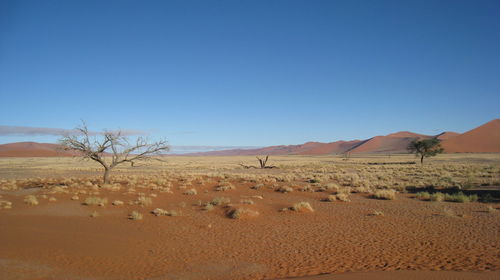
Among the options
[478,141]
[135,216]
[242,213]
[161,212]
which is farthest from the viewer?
[478,141]

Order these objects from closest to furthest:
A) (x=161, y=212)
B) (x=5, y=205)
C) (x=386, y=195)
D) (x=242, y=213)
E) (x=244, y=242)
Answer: (x=244, y=242) < (x=242, y=213) < (x=161, y=212) < (x=5, y=205) < (x=386, y=195)

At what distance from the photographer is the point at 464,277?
22.1ft

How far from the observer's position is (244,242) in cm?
1023

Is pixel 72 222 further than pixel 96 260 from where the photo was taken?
Yes

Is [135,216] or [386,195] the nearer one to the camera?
[135,216]

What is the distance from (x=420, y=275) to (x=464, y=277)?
868mm

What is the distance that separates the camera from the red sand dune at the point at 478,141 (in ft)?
408

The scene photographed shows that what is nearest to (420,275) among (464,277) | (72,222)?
(464,277)

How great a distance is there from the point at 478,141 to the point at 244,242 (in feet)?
527

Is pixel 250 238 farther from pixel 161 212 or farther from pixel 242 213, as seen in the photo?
pixel 161 212

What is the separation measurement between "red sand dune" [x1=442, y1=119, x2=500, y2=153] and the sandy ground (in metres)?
134

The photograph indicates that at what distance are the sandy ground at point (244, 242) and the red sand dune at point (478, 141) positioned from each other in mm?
133807

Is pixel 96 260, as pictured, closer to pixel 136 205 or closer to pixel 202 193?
pixel 136 205

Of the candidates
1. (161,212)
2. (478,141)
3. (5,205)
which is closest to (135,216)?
(161,212)
